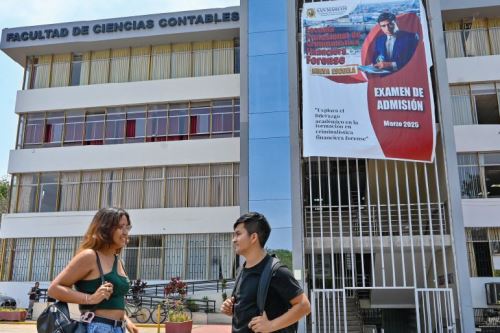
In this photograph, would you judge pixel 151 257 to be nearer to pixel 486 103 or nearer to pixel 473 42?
pixel 486 103

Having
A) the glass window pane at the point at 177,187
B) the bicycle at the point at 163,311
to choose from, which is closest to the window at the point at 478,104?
the glass window pane at the point at 177,187

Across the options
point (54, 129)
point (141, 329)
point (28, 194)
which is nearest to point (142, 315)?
point (141, 329)

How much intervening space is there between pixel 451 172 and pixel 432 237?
2143 mm

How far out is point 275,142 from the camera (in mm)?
14992

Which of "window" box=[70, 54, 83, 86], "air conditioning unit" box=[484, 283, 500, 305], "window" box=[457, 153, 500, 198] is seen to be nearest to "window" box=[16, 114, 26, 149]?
"window" box=[70, 54, 83, 86]

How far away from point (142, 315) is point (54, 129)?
35.7 ft

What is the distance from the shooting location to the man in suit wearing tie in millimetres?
14594

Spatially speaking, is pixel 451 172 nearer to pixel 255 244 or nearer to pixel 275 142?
pixel 275 142

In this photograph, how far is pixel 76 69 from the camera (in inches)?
943

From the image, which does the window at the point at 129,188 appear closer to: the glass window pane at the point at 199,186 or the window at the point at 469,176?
the glass window pane at the point at 199,186

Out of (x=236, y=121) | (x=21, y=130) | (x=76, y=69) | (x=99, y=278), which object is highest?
(x=76, y=69)

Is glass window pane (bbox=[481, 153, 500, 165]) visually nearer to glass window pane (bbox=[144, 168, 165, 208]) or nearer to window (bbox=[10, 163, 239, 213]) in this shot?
window (bbox=[10, 163, 239, 213])

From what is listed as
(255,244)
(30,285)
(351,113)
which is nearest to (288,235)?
(351,113)

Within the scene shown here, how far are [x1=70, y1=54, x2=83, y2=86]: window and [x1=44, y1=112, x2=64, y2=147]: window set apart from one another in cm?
173
